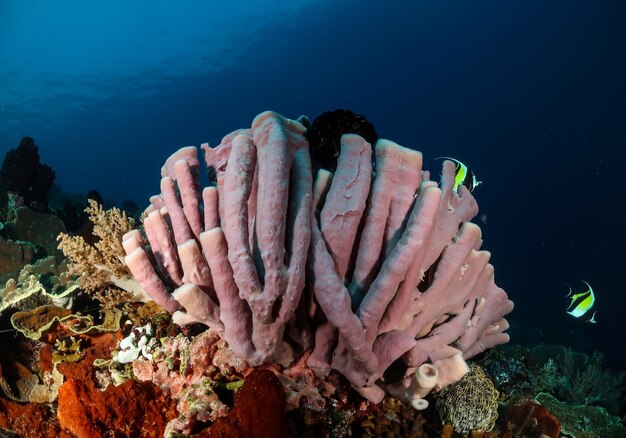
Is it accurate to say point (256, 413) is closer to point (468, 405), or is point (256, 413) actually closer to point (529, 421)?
point (468, 405)

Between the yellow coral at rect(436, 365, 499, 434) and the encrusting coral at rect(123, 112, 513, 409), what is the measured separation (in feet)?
1.88

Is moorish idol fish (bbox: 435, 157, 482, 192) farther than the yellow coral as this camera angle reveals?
Yes

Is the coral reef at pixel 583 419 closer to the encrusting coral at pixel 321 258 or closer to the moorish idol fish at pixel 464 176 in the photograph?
the moorish idol fish at pixel 464 176

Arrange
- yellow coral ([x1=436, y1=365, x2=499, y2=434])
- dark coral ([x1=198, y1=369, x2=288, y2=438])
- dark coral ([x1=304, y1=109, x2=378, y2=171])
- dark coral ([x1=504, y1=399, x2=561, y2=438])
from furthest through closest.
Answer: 1. dark coral ([x1=504, y1=399, x2=561, y2=438])
2. yellow coral ([x1=436, y1=365, x2=499, y2=434])
3. dark coral ([x1=304, y1=109, x2=378, y2=171])
4. dark coral ([x1=198, y1=369, x2=288, y2=438])

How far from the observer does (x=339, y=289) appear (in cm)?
199

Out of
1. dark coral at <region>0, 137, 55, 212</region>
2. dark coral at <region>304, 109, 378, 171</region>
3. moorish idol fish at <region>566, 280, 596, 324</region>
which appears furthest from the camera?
dark coral at <region>0, 137, 55, 212</region>

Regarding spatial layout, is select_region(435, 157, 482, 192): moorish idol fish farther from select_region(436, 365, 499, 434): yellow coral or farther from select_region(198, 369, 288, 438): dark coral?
select_region(198, 369, 288, 438): dark coral

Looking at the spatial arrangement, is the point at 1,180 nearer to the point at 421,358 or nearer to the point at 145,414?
the point at 145,414

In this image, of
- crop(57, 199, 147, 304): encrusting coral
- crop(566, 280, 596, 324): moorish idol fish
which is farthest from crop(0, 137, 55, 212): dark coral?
crop(566, 280, 596, 324): moorish idol fish

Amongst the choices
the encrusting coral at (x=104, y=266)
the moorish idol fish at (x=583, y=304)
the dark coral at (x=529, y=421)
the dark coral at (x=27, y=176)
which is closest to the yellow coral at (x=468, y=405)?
the dark coral at (x=529, y=421)

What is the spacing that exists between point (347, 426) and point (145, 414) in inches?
51.1

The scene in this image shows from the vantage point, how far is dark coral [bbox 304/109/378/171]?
253 centimetres

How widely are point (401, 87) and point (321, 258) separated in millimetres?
80941

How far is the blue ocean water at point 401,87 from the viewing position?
130 feet
